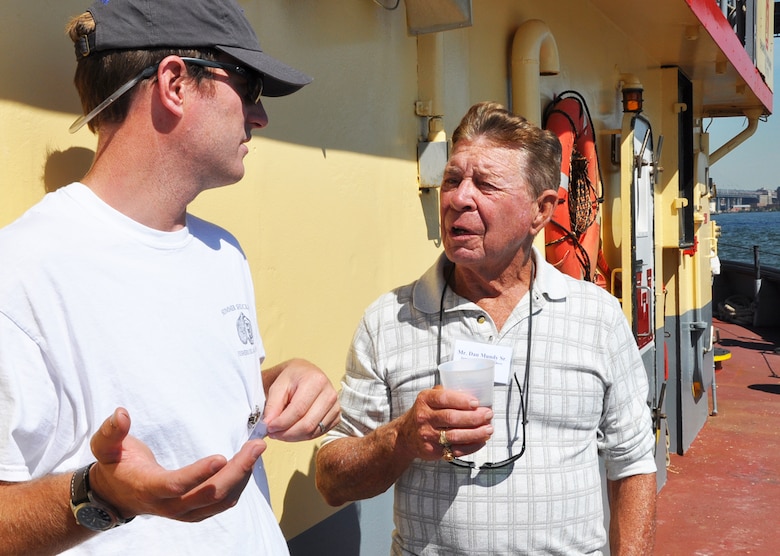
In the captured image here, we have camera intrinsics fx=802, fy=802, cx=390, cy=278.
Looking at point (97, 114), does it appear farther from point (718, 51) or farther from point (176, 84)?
point (718, 51)

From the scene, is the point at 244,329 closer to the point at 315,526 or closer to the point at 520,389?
the point at 520,389

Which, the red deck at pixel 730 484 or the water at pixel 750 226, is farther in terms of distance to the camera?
the water at pixel 750 226

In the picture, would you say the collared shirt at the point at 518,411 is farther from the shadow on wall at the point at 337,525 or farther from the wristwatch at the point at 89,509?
the wristwatch at the point at 89,509

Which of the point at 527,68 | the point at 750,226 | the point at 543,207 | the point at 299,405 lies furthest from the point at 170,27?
the point at 750,226

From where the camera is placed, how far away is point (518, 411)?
6.81 ft

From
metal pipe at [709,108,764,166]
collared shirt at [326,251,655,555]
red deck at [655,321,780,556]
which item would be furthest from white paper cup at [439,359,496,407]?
metal pipe at [709,108,764,166]

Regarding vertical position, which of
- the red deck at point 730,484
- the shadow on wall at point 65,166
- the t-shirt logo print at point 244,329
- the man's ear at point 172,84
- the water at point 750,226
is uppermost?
the man's ear at point 172,84

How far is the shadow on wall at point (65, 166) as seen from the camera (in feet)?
5.42

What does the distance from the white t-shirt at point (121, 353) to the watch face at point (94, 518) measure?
0.14 m

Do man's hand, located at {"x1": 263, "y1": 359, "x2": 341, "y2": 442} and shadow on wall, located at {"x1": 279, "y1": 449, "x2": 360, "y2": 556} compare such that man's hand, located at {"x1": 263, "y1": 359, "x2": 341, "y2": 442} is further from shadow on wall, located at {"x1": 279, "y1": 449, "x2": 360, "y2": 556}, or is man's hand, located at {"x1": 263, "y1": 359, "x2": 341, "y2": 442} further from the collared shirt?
shadow on wall, located at {"x1": 279, "y1": 449, "x2": 360, "y2": 556}

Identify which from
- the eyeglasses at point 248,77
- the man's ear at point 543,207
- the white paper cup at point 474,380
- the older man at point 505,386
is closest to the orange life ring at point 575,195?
the man's ear at point 543,207

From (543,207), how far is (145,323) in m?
1.27

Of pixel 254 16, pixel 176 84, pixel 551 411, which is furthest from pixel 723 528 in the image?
pixel 176 84

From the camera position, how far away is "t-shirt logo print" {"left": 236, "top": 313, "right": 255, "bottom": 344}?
163 cm
